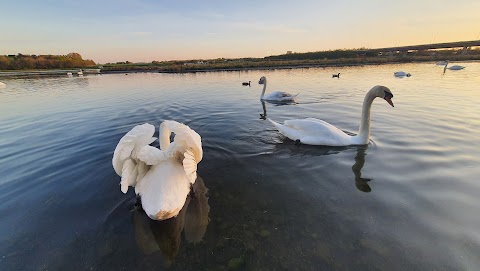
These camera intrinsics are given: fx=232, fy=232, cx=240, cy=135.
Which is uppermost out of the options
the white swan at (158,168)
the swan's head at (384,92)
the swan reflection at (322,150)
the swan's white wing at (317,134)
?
the swan's head at (384,92)

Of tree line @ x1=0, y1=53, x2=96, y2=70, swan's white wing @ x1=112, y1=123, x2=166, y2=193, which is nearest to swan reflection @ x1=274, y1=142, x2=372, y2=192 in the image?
swan's white wing @ x1=112, y1=123, x2=166, y2=193

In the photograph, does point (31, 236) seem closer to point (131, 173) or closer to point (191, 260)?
point (131, 173)

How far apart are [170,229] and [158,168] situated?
38.2 inches

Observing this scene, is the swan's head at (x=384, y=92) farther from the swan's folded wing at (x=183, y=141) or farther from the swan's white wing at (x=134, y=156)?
the swan's white wing at (x=134, y=156)

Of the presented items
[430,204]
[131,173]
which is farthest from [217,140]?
[430,204]

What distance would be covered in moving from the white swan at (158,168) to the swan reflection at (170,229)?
36 centimetres

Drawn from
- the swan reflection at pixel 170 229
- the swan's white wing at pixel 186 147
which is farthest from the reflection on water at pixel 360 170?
the swan's white wing at pixel 186 147

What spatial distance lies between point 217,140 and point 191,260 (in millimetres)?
4614

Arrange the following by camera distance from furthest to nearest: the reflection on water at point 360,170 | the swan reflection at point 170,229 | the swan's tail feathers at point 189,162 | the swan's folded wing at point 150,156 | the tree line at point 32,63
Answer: the tree line at point 32,63
the reflection on water at point 360,170
the swan's folded wing at point 150,156
the swan's tail feathers at point 189,162
the swan reflection at point 170,229

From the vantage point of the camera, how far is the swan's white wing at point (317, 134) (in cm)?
627

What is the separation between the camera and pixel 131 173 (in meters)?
3.70

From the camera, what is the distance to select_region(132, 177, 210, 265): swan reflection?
3168 millimetres

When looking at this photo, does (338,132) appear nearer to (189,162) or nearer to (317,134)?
(317,134)

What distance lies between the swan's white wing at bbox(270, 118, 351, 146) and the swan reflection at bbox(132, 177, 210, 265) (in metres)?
3.53
